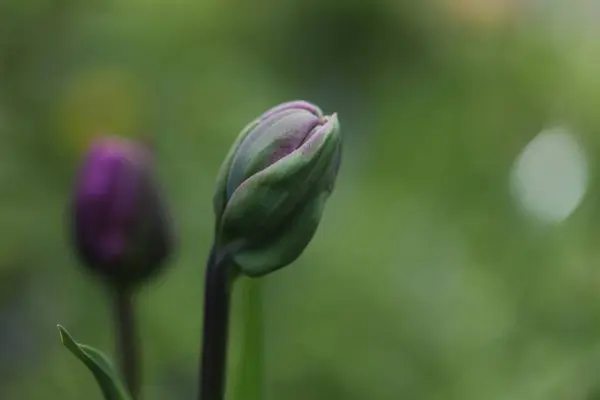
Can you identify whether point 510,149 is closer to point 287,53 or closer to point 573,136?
point 573,136

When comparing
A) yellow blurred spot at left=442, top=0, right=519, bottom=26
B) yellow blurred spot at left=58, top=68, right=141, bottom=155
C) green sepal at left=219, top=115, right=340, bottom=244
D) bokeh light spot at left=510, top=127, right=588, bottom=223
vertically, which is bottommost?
green sepal at left=219, top=115, right=340, bottom=244

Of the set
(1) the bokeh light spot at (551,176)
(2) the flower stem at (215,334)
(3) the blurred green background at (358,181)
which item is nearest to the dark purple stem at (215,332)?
(2) the flower stem at (215,334)

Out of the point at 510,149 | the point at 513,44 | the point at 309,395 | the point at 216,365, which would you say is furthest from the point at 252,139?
the point at 513,44

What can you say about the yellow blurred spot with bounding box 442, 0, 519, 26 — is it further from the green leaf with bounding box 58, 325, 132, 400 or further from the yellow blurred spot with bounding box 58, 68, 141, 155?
the green leaf with bounding box 58, 325, 132, 400

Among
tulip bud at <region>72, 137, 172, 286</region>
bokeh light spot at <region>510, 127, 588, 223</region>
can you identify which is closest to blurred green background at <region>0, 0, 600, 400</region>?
bokeh light spot at <region>510, 127, 588, 223</region>

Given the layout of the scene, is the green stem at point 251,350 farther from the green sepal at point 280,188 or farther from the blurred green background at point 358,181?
the blurred green background at point 358,181

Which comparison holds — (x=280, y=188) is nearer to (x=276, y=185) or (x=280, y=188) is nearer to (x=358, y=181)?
(x=276, y=185)
